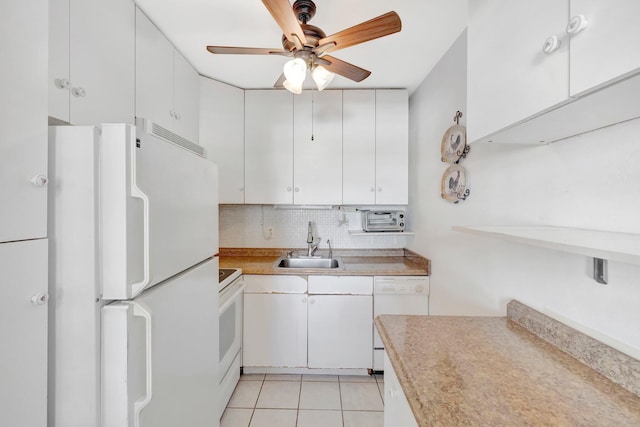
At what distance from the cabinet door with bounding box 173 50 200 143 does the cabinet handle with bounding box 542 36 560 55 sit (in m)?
1.94

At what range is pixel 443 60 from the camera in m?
1.79

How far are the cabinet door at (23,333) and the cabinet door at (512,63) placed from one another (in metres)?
1.32

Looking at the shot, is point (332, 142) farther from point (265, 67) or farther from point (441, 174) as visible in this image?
point (441, 174)

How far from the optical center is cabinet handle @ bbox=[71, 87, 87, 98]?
40.2 inches

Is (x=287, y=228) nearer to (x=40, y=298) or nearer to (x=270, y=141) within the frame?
(x=270, y=141)

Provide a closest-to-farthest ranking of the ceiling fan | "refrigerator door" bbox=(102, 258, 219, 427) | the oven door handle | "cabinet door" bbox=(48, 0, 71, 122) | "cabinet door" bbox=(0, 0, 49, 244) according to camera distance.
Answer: "cabinet door" bbox=(0, 0, 49, 244) → "refrigerator door" bbox=(102, 258, 219, 427) → "cabinet door" bbox=(48, 0, 71, 122) → the ceiling fan → the oven door handle

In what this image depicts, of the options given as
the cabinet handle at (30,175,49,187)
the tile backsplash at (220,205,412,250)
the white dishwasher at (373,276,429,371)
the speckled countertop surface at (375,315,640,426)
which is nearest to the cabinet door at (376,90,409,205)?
the tile backsplash at (220,205,412,250)

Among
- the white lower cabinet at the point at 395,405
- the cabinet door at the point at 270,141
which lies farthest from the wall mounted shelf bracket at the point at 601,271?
the cabinet door at the point at 270,141

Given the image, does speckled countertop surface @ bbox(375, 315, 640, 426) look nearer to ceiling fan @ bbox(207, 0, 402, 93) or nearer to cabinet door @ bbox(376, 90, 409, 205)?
ceiling fan @ bbox(207, 0, 402, 93)

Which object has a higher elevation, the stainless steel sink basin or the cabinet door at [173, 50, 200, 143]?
the cabinet door at [173, 50, 200, 143]

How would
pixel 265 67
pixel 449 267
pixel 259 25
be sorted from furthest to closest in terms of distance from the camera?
pixel 265 67, pixel 449 267, pixel 259 25

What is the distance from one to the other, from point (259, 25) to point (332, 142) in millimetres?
1025

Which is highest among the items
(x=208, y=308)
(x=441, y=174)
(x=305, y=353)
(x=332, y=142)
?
(x=332, y=142)

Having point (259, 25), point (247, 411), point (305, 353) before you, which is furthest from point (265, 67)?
point (247, 411)
